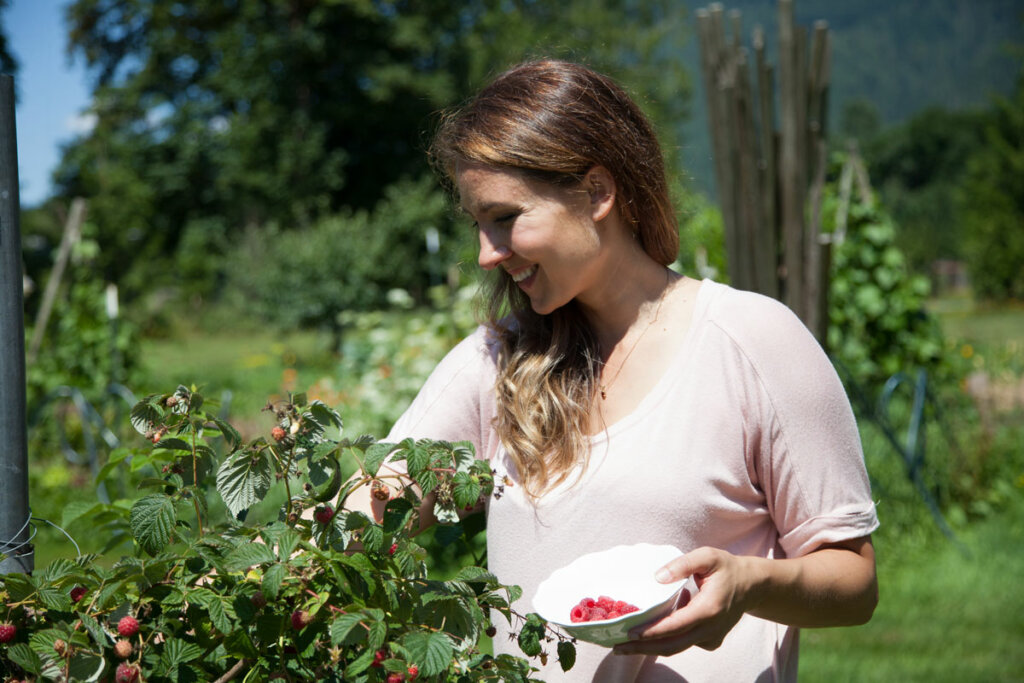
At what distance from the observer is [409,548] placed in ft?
3.34

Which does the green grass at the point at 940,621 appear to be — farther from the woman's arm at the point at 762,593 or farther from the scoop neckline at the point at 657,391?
the scoop neckline at the point at 657,391

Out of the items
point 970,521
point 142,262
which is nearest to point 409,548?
point 970,521

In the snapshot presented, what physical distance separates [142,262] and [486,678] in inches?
874

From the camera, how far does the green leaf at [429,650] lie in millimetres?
916

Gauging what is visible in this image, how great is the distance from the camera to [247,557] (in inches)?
37.0

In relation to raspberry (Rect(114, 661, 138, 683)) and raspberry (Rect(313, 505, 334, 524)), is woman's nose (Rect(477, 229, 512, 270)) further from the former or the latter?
raspberry (Rect(114, 661, 138, 683))

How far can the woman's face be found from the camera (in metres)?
1.37

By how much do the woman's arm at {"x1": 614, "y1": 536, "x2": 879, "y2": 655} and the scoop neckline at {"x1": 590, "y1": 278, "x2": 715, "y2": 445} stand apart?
25 cm

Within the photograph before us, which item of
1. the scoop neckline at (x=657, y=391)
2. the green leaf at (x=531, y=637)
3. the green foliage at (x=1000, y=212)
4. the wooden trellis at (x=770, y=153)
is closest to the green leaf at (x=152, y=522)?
the green leaf at (x=531, y=637)

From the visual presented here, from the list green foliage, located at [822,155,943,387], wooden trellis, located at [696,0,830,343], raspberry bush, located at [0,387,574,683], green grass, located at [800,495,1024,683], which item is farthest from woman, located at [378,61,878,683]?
green foliage, located at [822,155,943,387]

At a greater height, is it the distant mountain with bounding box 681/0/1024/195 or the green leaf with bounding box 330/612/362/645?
the green leaf with bounding box 330/612/362/645

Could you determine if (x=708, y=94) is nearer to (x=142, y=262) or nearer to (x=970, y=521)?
(x=970, y=521)

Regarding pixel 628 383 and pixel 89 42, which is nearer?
pixel 628 383

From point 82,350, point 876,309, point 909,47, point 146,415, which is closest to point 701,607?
point 146,415
